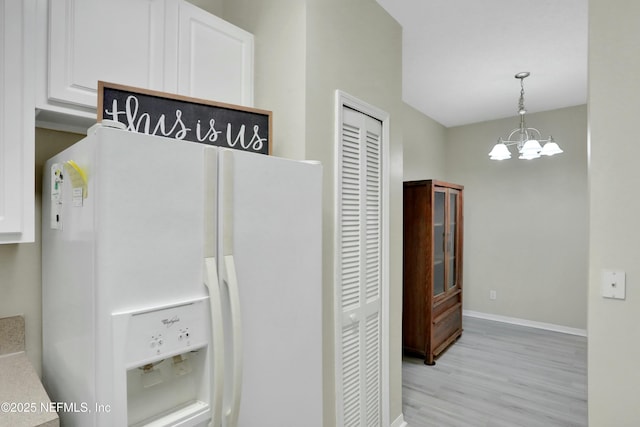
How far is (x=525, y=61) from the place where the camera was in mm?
3020

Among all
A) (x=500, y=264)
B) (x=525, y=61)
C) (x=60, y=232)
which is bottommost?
(x=500, y=264)

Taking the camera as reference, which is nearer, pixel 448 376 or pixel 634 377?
pixel 634 377

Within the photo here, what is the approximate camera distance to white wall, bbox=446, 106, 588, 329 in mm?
4309

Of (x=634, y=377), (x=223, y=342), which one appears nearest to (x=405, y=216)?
(x=634, y=377)

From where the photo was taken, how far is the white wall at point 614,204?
1402 mm

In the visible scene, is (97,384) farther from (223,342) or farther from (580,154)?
(580,154)

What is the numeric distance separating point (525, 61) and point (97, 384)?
11.9 ft

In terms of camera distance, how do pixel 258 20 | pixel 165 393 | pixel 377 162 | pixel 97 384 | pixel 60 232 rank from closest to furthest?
pixel 97 384, pixel 165 393, pixel 60 232, pixel 258 20, pixel 377 162

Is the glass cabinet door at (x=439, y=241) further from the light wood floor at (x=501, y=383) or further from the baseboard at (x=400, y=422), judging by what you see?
the baseboard at (x=400, y=422)

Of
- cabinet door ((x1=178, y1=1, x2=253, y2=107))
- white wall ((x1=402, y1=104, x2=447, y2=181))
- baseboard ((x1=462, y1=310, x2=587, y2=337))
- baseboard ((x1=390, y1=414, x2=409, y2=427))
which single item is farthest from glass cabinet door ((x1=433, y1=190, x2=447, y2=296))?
cabinet door ((x1=178, y1=1, x2=253, y2=107))

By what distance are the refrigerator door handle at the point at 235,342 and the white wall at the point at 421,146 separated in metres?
3.53

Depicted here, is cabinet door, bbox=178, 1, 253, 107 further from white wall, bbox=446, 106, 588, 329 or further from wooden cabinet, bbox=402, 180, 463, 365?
white wall, bbox=446, 106, 588, 329

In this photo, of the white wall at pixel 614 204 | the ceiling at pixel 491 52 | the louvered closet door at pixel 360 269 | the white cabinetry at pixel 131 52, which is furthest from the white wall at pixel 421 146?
the white cabinetry at pixel 131 52

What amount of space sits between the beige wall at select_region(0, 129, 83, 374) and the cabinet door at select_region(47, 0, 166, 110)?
1.00 ft
